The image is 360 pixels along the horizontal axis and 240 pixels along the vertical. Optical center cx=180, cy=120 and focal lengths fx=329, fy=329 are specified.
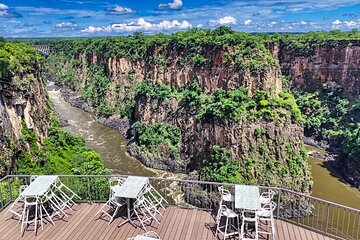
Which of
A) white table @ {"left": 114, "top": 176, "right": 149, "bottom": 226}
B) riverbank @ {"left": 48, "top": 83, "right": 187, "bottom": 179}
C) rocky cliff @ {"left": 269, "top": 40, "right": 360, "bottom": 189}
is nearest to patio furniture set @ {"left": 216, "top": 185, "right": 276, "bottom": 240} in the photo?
white table @ {"left": 114, "top": 176, "right": 149, "bottom": 226}

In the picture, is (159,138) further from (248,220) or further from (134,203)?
(248,220)

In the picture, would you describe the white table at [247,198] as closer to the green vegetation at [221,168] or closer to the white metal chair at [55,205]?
the white metal chair at [55,205]

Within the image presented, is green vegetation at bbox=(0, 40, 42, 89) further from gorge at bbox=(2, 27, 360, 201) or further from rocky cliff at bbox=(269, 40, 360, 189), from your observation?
rocky cliff at bbox=(269, 40, 360, 189)

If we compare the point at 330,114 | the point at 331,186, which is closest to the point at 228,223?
the point at 331,186

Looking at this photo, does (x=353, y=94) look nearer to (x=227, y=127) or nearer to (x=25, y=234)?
(x=227, y=127)

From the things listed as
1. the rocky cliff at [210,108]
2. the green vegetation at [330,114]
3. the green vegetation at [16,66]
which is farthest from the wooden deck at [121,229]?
the green vegetation at [330,114]

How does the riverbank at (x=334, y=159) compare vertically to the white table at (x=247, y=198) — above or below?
below

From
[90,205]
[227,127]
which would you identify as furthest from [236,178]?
[90,205]
